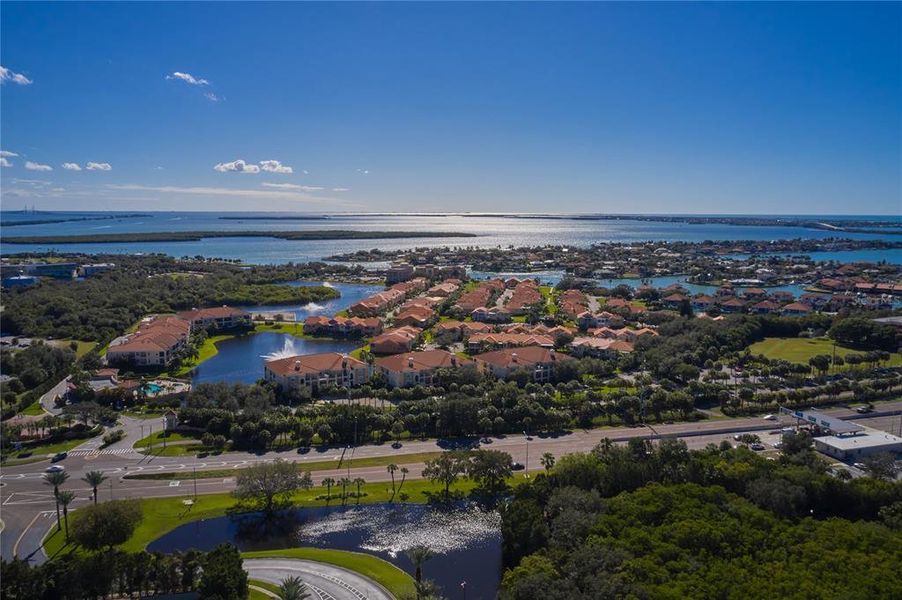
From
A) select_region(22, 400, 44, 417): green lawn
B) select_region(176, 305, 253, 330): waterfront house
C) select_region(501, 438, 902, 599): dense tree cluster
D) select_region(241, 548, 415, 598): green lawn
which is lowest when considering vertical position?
select_region(241, 548, 415, 598): green lawn

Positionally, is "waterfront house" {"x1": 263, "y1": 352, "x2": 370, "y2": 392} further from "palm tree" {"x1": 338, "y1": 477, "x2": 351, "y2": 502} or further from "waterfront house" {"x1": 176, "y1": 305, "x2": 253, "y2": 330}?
"waterfront house" {"x1": 176, "y1": 305, "x2": 253, "y2": 330}

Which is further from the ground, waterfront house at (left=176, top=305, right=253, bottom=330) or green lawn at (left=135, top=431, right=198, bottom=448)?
waterfront house at (left=176, top=305, right=253, bottom=330)

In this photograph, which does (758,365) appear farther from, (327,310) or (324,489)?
(327,310)

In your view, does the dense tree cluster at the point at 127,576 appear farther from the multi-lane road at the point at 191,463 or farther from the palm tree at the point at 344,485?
the palm tree at the point at 344,485

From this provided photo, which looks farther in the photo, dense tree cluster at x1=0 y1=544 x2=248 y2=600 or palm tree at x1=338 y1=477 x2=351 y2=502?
palm tree at x1=338 y1=477 x2=351 y2=502

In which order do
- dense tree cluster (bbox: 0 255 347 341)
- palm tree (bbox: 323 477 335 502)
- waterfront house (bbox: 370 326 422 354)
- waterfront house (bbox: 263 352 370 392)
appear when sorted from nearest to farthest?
palm tree (bbox: 323 477 335 502), waterfront house (bbox: 263 352 370 392), waterfront house (bbox: 370 326 422 354), dense tree cluster (bbox: 0 255 347 341)

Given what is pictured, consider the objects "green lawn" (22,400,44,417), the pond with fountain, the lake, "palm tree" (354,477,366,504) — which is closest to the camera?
the lake

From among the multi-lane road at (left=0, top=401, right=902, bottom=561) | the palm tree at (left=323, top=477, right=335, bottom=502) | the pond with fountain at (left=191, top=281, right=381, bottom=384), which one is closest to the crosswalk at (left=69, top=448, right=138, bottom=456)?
the multi-lane road at (left=0, top=401, right=902, bottom=561)
